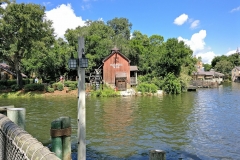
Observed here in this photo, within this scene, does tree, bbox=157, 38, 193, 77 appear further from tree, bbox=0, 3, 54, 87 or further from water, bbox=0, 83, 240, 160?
water, bbox=0, 83, 240, 160

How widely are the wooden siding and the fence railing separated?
3672 centimetres

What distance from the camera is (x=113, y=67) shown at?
40656mm

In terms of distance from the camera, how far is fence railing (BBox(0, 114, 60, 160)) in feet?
7.99

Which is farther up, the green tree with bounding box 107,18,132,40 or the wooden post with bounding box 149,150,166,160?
the green tree with bounding box 107,18,132,40

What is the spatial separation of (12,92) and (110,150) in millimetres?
28893

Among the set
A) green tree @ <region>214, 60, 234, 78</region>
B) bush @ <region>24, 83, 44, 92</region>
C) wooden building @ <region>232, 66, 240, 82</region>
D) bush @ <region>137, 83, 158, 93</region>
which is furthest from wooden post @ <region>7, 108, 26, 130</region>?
green tree @ <region>214, 60, 234, 78</region>

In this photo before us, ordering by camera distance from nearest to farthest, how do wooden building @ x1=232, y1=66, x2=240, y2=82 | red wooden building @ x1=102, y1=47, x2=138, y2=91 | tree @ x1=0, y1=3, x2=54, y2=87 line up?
1. tree @ x1=0, y1=3, x2=54, y2=87
2. red wooden building @ x1=102, y1=47, x2=138, y2=91
3. wooden building @ x1=232, y1=66, x2=240, y2=82

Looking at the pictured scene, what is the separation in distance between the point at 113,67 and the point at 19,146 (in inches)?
1490

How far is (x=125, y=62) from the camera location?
40938mm

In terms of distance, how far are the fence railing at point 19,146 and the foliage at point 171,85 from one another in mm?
34033

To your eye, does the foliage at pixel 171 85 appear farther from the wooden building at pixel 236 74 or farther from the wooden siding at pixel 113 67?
the wooden building at pixel 236 74

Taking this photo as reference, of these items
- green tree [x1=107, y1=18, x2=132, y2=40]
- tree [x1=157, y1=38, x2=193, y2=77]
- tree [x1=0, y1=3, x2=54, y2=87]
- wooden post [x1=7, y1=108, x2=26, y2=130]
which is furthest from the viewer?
green tree [x1=107, y1=18, x2=132, y2=40]

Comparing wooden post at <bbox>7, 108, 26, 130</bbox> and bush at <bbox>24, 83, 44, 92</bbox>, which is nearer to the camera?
wooden post at <bbox>7, 108, 26, 130</bbox>

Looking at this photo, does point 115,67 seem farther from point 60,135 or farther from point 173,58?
point 60,135
